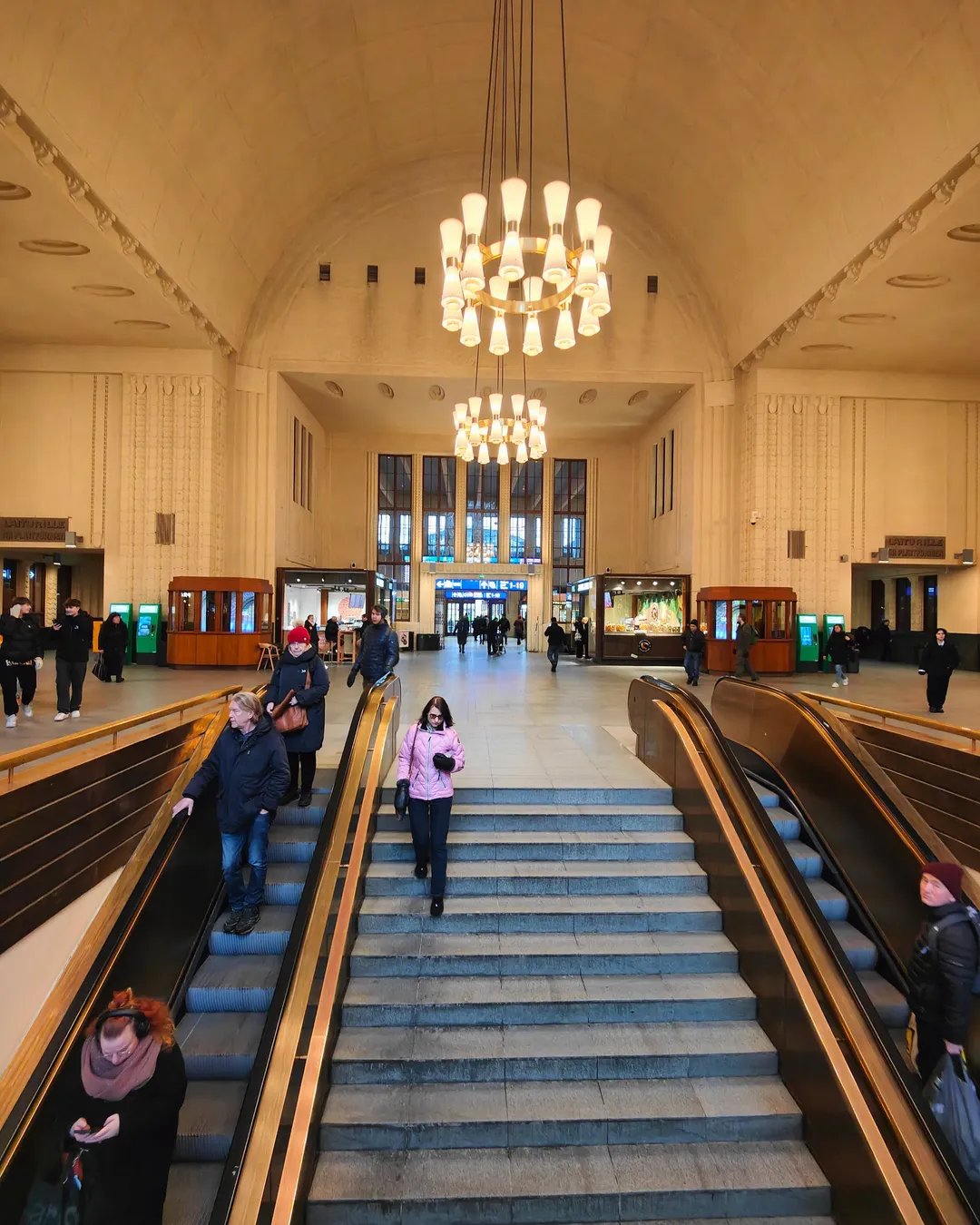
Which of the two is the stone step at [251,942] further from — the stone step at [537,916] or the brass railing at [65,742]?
the brass railing at [65,742]

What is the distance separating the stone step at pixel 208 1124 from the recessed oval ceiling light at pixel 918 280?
1511cm

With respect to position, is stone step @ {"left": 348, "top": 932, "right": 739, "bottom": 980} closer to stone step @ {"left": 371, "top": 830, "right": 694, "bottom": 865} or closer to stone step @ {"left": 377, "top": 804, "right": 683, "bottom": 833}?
stone step @ {"left": 371, "top": 830, "right": 694, "bottom": 865}

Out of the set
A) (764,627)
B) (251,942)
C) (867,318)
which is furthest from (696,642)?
(251,942)

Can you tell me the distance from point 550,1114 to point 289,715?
2.85 metres

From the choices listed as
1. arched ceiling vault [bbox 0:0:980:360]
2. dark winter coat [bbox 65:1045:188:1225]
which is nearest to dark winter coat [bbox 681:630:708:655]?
arched ceiling vault [bbox 0:0:980:360]

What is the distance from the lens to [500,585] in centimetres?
2628

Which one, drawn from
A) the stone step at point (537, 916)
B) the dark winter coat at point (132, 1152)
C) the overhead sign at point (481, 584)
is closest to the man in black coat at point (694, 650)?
the stone step at point (537, 916)

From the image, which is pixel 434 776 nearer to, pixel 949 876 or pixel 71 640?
pixel 949 876

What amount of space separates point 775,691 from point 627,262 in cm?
1579

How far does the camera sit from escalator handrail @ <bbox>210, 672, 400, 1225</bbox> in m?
2.56

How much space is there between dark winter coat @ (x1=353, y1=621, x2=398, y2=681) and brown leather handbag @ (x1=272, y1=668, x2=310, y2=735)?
1.67 metres

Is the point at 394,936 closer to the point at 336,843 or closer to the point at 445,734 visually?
the point at 336,843

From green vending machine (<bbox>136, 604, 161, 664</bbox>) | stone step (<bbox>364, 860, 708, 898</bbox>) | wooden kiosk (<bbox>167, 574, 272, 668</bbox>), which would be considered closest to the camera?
stone step (<bbox>364, 860, 708, 898</bbox>)

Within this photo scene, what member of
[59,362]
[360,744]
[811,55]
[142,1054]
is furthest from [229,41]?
[142,1054]
